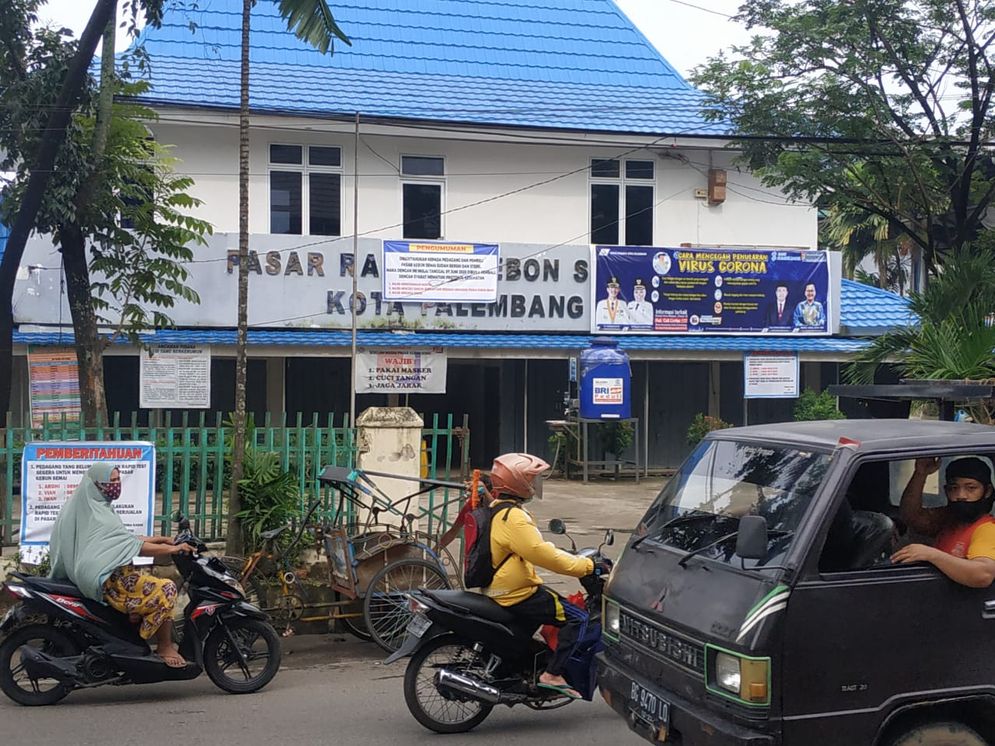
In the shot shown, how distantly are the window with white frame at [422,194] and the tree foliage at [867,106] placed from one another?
191 inches

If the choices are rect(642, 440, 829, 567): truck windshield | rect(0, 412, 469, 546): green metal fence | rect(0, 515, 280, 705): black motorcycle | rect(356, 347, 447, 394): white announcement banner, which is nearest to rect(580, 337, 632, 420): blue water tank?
rect(356, 347, 447, 394): white announcement banner

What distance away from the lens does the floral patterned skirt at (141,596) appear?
5.90m

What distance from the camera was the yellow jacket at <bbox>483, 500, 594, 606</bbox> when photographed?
520cm

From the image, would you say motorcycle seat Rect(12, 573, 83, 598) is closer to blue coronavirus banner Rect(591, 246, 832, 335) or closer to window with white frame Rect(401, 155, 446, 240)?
window with white frame Rect(401, 155, 446, 240)

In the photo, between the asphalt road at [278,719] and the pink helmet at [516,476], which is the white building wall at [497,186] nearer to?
the asphalt road at [278,719]

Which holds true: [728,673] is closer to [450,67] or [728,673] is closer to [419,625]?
[419,625]

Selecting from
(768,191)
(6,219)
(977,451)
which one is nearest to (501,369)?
(768,191)

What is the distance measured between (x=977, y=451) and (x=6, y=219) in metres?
9.82

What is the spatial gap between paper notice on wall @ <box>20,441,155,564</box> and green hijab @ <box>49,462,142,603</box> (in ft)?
5.86

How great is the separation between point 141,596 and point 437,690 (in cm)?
187

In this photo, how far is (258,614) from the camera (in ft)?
20.8

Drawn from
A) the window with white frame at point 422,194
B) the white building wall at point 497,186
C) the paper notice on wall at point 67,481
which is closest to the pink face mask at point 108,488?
the paper notice on wall at point 67,481

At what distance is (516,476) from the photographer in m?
5.28

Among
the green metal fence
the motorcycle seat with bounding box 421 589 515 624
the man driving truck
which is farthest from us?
the green metal fence
